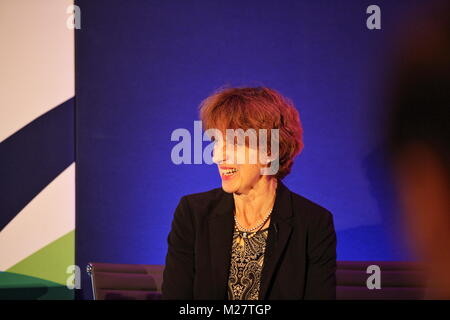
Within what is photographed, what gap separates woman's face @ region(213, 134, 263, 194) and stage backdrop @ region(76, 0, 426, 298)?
0.76 m

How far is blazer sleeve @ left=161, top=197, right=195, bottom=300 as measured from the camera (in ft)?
7.38

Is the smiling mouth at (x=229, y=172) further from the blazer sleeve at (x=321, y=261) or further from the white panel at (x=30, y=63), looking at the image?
the white panel at (x=30, y=63)

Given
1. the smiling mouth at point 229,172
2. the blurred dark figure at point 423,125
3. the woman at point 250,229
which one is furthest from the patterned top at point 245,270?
the blurred dark figure at point 423,125

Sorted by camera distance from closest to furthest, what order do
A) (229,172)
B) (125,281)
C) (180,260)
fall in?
(180,260) < (229,172) < (125,281)

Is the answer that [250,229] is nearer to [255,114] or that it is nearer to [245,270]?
[245,270]

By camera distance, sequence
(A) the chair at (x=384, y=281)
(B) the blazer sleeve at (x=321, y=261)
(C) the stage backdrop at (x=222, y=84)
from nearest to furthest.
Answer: (B) the blazer sleeve at (x=321, y=261) → (A) the chair at (x=384, y=281) → (C) the stage backdrop at (x=222, y=84)

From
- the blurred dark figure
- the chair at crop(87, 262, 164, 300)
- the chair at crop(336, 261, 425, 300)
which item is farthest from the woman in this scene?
the blurred dark figure

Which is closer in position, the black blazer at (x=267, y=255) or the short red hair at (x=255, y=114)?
the black blazer at (x=267, y=255)

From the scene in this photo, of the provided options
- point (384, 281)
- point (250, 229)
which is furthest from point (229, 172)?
point (384, 281)

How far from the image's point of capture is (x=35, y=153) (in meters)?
3.27

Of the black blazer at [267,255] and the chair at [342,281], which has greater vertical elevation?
the black blazer at [267,255]

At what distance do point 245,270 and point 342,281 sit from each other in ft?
3.12

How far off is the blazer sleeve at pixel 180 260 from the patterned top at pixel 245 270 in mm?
164

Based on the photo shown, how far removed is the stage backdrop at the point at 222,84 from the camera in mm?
3201
